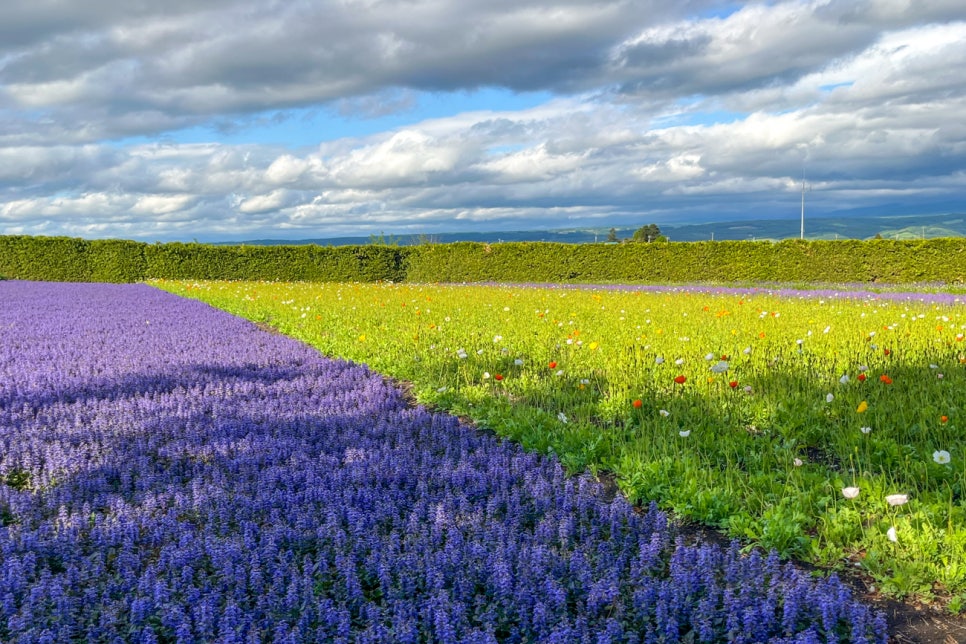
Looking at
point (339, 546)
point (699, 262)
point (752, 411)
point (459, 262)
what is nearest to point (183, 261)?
point (459, 262)

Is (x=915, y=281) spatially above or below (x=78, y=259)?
below

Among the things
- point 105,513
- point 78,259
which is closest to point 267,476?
point 105,513

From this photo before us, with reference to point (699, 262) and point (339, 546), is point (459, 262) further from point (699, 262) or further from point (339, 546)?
point (339, 546)

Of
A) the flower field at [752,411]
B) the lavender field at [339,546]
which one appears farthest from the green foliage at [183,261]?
the lavender field at [339,546]

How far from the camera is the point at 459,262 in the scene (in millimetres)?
34188

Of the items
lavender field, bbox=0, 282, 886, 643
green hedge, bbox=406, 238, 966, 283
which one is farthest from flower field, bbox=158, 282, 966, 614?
green hedge, bbox=406, 238, 966, 283

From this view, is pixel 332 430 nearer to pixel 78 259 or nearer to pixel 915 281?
pixel 915 281

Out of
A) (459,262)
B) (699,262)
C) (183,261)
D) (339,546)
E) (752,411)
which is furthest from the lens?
(459,262)

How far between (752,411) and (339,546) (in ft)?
12.9

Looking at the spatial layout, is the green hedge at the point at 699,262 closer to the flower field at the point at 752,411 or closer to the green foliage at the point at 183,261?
the green foliage at the point at 183,261

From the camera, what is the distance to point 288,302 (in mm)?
15867

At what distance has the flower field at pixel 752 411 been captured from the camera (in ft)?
12.3

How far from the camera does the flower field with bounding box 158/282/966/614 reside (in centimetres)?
376

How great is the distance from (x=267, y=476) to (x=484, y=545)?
158 centimetres
